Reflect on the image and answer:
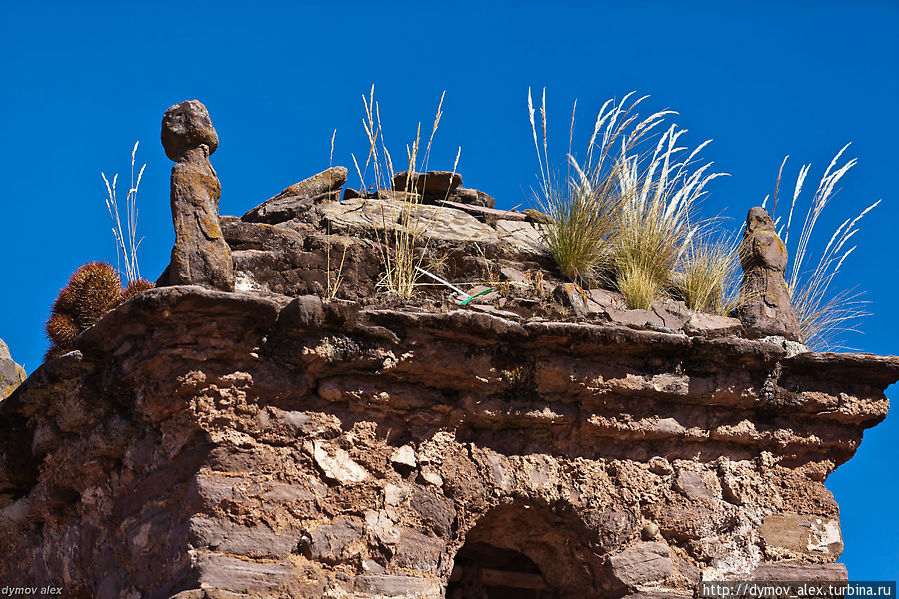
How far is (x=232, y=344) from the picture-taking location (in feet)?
17.6

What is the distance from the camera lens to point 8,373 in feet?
27.6

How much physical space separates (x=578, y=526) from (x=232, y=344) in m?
2.06

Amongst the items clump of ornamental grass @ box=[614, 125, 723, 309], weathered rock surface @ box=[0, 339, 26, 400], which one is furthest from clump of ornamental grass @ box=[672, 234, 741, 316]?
weathered rock surface @ box=[0, 339, 26, 400]

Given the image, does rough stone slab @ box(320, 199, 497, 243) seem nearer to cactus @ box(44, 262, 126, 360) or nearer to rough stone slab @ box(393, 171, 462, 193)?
rough stone slab @ box(393, 171, 462, 193)

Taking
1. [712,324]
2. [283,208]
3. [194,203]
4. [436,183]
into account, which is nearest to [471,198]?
[436,183]

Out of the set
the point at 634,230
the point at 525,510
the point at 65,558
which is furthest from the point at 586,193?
the point at 65,558

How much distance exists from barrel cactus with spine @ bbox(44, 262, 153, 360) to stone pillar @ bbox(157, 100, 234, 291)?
134 cm

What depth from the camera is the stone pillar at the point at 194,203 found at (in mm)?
5781

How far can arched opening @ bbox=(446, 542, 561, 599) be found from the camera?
659cm

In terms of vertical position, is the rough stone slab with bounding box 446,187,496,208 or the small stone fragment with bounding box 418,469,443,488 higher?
the rough stone slab with bounding box 446,187,496,208

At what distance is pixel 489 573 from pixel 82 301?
3125 mm

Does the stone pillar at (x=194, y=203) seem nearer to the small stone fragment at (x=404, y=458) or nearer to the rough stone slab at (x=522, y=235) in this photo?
the small stone fragment at (x=404, y=458)

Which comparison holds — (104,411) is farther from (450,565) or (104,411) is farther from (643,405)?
(643,405)

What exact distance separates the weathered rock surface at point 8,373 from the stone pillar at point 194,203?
2937 millimetres
